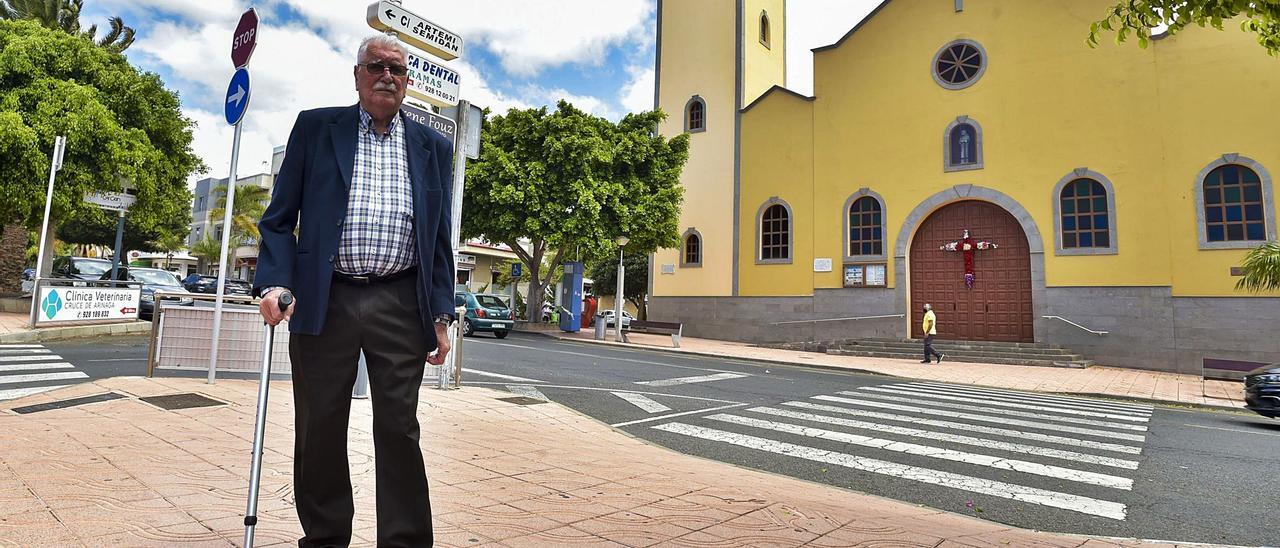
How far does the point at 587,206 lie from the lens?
68.2ft

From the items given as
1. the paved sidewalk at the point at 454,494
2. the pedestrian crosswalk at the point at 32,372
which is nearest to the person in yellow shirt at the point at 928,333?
the paved sidewalk at the point at 454,494

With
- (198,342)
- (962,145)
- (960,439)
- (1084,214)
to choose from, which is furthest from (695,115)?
(198,342)

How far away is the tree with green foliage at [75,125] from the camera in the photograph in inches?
611

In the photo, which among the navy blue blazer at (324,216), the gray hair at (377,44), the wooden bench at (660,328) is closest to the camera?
the navy blue blazer at (324,216)

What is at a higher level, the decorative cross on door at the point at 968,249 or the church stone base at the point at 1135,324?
the decorative cross on door at the point at 968,249

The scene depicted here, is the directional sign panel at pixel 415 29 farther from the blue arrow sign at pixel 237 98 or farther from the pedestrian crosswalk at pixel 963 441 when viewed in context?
the pedestrian crosswalk at pixel 963 441

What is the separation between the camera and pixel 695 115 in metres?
26.5

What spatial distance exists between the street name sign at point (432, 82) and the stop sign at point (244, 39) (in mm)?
1887

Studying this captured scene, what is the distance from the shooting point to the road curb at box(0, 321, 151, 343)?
1185 cm

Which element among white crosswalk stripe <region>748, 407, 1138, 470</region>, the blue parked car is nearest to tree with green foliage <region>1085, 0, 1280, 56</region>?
white crosswalk stripe <region>748, 407, 1138, 470</region>

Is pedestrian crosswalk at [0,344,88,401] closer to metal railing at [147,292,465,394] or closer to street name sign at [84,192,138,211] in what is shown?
metal railing at [147,292,465,394]

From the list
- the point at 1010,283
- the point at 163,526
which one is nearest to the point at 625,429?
the point at 163,526

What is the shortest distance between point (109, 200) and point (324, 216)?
18.5 metres

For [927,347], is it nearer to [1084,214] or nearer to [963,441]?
[1084,214]
